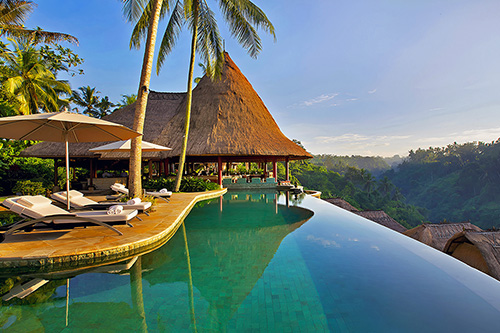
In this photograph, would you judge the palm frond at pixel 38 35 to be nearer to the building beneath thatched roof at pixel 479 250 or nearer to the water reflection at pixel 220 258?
the water reflection at pixel 220 258

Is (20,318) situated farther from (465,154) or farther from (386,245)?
(465,154)

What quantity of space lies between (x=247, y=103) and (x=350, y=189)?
34.5 meters

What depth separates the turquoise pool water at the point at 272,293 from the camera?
8.03 ft

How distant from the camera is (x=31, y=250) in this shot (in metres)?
3.65

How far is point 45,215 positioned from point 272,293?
13.7 ft

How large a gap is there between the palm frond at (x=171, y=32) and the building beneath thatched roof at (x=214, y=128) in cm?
500

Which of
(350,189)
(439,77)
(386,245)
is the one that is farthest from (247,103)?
(350,189)

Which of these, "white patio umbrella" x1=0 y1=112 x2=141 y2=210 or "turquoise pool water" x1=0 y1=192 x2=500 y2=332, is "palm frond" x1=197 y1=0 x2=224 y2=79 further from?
"turquoise pool water" x1=0 y1=192 x2=500 y2=332

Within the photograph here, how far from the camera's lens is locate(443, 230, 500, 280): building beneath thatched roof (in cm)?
A: 580

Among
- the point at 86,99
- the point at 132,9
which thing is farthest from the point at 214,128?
the point at 86,99

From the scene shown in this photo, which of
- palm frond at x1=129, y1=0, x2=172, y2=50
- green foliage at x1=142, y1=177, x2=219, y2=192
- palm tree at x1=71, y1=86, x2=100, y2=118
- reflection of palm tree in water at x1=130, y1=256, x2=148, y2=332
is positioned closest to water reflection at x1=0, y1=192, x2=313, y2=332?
reflection of palm tree in water at x1=130, y1=256, x2=148, y2=332

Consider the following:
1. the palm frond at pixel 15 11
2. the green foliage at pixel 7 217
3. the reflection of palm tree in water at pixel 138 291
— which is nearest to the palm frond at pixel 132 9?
the green foliage at pixel 7 217

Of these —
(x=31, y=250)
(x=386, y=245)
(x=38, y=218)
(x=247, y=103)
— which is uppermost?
(x=247, y=103)

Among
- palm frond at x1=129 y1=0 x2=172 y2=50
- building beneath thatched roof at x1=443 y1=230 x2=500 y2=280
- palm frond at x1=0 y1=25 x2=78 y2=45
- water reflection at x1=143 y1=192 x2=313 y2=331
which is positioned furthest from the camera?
palm frond at x1=0 y1=25 x2=78 y2=45
